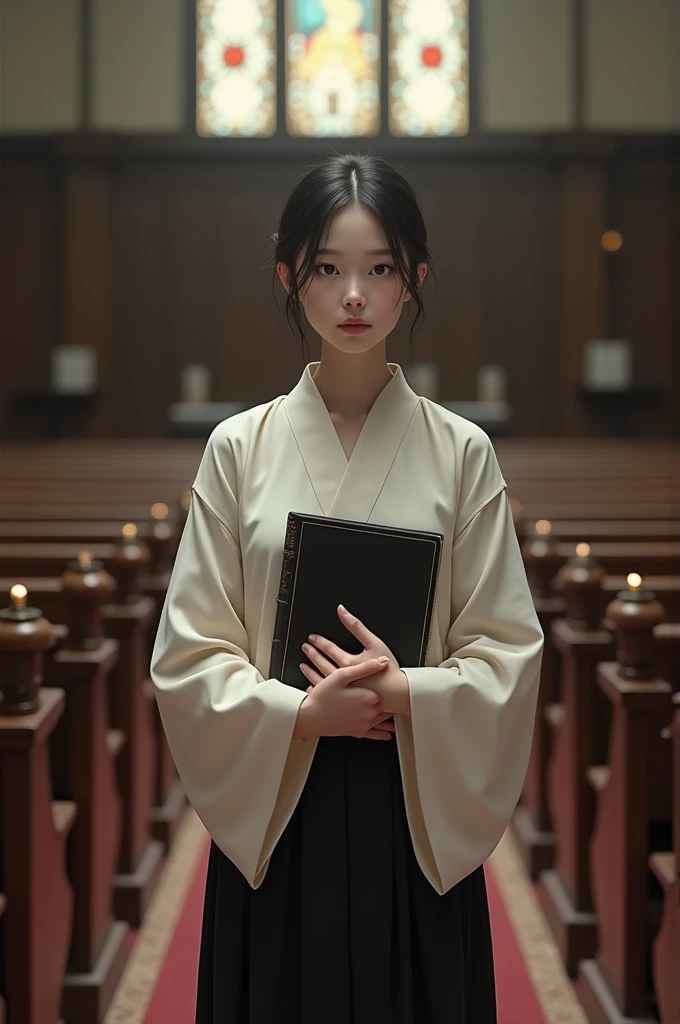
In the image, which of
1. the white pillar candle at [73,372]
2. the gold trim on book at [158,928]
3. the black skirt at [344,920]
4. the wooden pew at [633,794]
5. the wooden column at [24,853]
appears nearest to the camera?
the black skirt at [344,920]

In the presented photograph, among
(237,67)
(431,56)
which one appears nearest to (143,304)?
(237,67)

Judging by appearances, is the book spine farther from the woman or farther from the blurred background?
the blurred background

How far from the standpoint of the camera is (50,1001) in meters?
2.59

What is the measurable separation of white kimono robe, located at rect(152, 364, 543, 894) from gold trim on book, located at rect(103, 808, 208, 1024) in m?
1.62

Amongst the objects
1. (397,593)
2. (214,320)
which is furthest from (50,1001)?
(214,320)

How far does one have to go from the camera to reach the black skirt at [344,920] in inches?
62.4

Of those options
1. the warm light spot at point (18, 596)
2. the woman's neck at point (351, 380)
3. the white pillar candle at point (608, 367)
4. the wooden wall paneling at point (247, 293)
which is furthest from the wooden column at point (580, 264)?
the woman's neck at point (351, 380)

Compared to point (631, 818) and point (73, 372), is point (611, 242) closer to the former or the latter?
point (73, 372)

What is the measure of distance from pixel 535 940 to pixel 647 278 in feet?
30.7

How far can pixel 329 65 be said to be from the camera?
1133cm

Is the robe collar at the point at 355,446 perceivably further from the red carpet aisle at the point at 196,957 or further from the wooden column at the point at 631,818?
the red carpet aisle at the point at 196,957

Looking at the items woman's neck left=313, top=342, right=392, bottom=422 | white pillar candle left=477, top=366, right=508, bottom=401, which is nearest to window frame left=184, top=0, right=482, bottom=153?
white pillar candle left=477, top=366, right=508, bottom=401

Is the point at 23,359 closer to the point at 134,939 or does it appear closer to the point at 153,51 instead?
the point at 153,51

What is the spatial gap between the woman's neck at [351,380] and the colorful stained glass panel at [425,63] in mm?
10303
